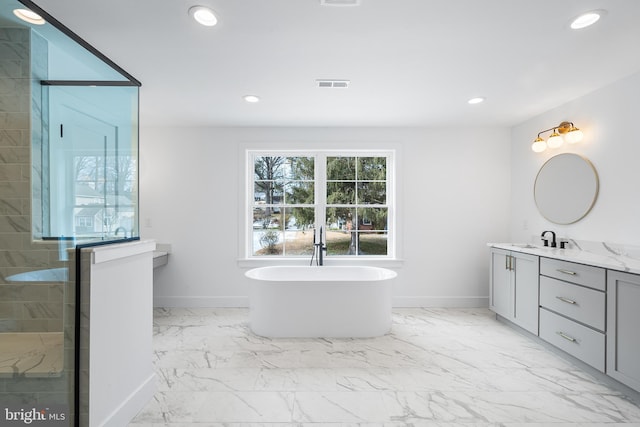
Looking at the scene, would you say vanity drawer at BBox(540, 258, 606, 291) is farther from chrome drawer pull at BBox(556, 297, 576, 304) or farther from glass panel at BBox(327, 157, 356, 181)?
glass panel at BBox(327, 157, 356, 181)

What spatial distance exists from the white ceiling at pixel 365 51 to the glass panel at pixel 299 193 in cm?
113

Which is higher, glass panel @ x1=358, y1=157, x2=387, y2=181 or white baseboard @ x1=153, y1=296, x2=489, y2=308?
glass panel @ x1=358, y1=157, x2=387, y2=181

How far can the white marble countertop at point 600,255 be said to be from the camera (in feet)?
7.00

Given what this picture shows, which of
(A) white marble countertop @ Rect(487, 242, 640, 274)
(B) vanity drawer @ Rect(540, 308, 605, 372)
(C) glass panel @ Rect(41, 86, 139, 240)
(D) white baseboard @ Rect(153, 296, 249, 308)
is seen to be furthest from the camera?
(D) white baseboard @ Rect(153, 296, 249, 308)

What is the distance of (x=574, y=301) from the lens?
2.46 metres

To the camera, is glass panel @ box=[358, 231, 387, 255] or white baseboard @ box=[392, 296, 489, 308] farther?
glass panel @ box=[358, 231, 387, 255]

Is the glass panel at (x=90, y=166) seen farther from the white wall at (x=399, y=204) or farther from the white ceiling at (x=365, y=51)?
the white wall at (x=399, y=204)

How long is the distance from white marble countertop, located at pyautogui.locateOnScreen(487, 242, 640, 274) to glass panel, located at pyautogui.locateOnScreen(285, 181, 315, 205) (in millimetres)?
2419

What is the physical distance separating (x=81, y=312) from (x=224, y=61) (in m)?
1.85

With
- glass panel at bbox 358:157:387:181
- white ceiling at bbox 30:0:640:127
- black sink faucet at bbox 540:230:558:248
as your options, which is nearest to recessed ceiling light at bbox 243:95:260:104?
white ceiling at bbox 30:0:640:127

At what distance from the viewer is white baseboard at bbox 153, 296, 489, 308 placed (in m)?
3.98

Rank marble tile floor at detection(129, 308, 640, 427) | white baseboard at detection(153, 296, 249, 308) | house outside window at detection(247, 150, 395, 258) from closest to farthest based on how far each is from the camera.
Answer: marble tile floor at detection(129, 308, 640, 427) → white baseboard at detection(153, 296, 249, 308) → house outside window at detection(247, 150, 395, 258)

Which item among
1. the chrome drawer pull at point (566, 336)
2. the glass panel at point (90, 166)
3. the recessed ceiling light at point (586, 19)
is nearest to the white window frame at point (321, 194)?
the chrome drawer pull at point (566, 336)

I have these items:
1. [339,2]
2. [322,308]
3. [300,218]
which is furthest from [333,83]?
[322,308]
